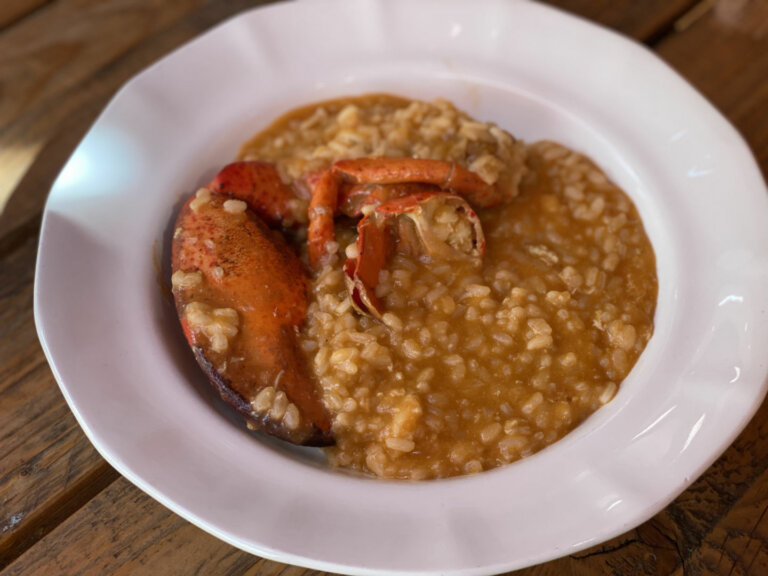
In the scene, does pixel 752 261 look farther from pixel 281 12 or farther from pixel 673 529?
pixel 281 12

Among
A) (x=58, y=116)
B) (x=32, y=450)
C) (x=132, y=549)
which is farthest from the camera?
(x=58, y=116)

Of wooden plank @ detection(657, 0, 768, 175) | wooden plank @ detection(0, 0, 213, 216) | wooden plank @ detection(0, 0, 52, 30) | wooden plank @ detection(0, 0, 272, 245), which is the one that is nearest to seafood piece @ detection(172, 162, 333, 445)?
wooden plank @ detection(0, 0, 272, 245)

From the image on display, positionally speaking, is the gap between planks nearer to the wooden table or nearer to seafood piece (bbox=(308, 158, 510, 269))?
the wooden table

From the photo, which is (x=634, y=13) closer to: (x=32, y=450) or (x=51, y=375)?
(x=51, y=375)

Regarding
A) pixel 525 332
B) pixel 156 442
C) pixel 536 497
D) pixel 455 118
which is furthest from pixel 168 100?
pixel 536 497

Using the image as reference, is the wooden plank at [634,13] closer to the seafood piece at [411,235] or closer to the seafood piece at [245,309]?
the seafood piece at [411,235]

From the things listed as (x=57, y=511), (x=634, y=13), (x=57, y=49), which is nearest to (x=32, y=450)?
(x=57, y=511)

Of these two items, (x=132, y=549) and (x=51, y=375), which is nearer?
(x=132, y=549)
